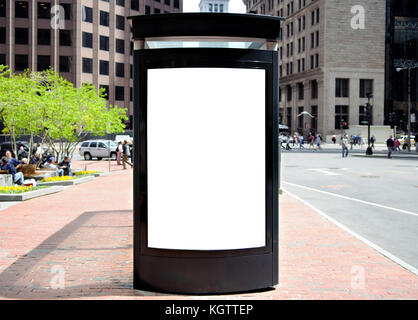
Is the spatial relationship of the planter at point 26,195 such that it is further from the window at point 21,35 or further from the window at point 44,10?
the window at point 44,10

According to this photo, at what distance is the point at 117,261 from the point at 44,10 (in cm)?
7452

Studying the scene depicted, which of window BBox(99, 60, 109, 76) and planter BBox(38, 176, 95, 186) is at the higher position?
window BBox(99, 60, 109, 76)

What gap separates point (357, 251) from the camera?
801 cm

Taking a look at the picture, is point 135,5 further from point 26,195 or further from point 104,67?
point 26,195

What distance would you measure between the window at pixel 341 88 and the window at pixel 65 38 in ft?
140

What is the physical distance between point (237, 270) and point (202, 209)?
31.1 inches

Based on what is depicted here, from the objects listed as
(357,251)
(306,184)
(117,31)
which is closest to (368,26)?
(117,31)

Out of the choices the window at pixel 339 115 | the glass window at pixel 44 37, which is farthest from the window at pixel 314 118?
the glass window at pixel 44 37

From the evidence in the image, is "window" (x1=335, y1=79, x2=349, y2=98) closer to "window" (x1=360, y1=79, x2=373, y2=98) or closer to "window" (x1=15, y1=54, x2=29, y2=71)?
"window" (x1=360, y1=79, x2=373, y2=98)

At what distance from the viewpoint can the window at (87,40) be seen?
76000mm

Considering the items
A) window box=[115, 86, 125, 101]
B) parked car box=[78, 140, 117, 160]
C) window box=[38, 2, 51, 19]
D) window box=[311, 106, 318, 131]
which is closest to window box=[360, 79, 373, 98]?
window box=[311, 106, 318, 131]

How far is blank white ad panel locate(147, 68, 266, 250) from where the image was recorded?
217 inches

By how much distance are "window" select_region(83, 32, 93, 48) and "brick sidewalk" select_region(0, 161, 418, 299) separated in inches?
2670

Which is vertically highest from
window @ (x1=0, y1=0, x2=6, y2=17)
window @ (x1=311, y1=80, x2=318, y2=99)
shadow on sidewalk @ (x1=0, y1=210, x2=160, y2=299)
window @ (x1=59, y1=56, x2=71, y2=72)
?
window @ (x1=0, y1=0, x2=6, y2=17)
